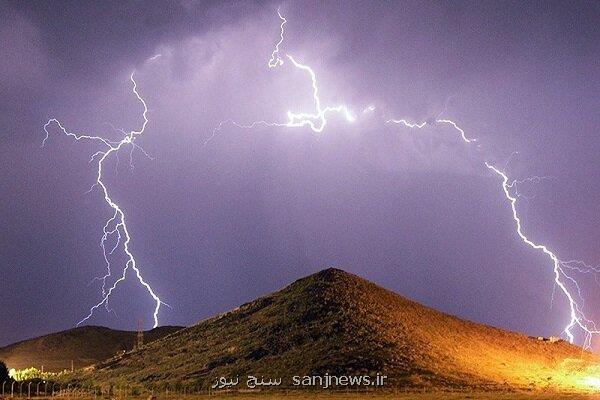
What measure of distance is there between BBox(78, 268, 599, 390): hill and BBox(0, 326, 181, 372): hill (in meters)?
22.2

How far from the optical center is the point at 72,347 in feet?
276

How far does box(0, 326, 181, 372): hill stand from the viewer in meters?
77.9

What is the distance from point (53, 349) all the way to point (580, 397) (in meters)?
66.3

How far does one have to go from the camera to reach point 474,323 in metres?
60.5

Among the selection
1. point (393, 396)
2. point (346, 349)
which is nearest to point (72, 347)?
point (346, 349)

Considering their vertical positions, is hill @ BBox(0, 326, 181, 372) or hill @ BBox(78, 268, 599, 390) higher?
hill @ BBox(0, 326, 181, 372)

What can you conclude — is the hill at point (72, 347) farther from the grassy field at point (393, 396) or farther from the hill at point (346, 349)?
the grassy field at point (393, 396)

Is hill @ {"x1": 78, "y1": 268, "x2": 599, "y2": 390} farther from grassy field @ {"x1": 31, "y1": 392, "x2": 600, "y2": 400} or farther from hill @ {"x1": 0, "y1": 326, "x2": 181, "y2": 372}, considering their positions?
hill @ {"x1": 0, "y1": 326, "x2": 181, "y2": 372}

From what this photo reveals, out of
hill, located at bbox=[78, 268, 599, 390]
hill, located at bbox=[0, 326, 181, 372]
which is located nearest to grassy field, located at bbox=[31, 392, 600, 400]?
hill, located at bbox=[78, 268, 599, 390]

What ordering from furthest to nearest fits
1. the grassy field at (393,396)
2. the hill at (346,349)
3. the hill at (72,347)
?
the hill at (72,347) → the hill at (346,349) → the grassy field at (393,396)

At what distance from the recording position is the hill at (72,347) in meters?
77.9

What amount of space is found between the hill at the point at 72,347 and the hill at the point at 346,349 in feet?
72.7

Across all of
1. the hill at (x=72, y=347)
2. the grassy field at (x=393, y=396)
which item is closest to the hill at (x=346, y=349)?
the grassy field at (x=393, y=396)

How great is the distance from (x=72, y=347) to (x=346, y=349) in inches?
1984
